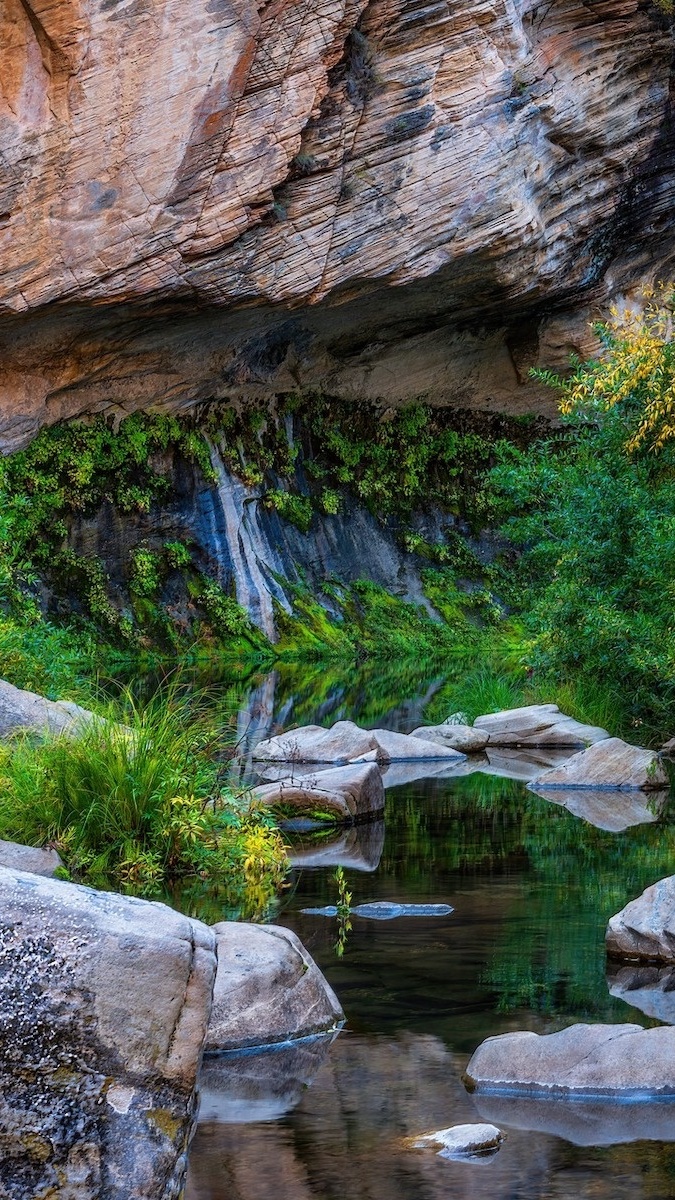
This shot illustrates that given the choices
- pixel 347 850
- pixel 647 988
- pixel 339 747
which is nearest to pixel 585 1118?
pixel 647 988

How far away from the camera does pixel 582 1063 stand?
4.78 meters

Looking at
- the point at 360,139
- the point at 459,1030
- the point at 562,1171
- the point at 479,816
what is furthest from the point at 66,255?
the point at 562,1171

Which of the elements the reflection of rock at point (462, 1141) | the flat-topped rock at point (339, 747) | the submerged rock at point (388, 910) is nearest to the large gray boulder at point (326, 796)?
the flat-topped rock at point (339, 747)

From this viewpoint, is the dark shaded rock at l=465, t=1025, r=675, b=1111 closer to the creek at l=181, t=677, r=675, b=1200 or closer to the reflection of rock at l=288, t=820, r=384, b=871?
the creek at l=181, t=677, r=675, b=1200

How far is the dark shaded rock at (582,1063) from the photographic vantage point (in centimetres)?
466

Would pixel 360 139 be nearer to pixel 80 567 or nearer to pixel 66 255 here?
pixel 66 255

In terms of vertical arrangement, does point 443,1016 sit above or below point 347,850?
above

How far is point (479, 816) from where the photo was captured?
1038 centimetres

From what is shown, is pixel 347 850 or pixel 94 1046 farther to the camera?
pixel 347 850

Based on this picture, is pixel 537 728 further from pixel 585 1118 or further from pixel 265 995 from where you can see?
pixel 585 1118

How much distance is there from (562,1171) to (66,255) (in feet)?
59.0

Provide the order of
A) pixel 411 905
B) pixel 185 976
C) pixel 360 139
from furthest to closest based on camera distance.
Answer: pixel 360 139, pixel 411 905, pixel 185 976

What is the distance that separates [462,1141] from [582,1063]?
727 millimetres

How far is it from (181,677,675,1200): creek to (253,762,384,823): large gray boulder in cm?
24
